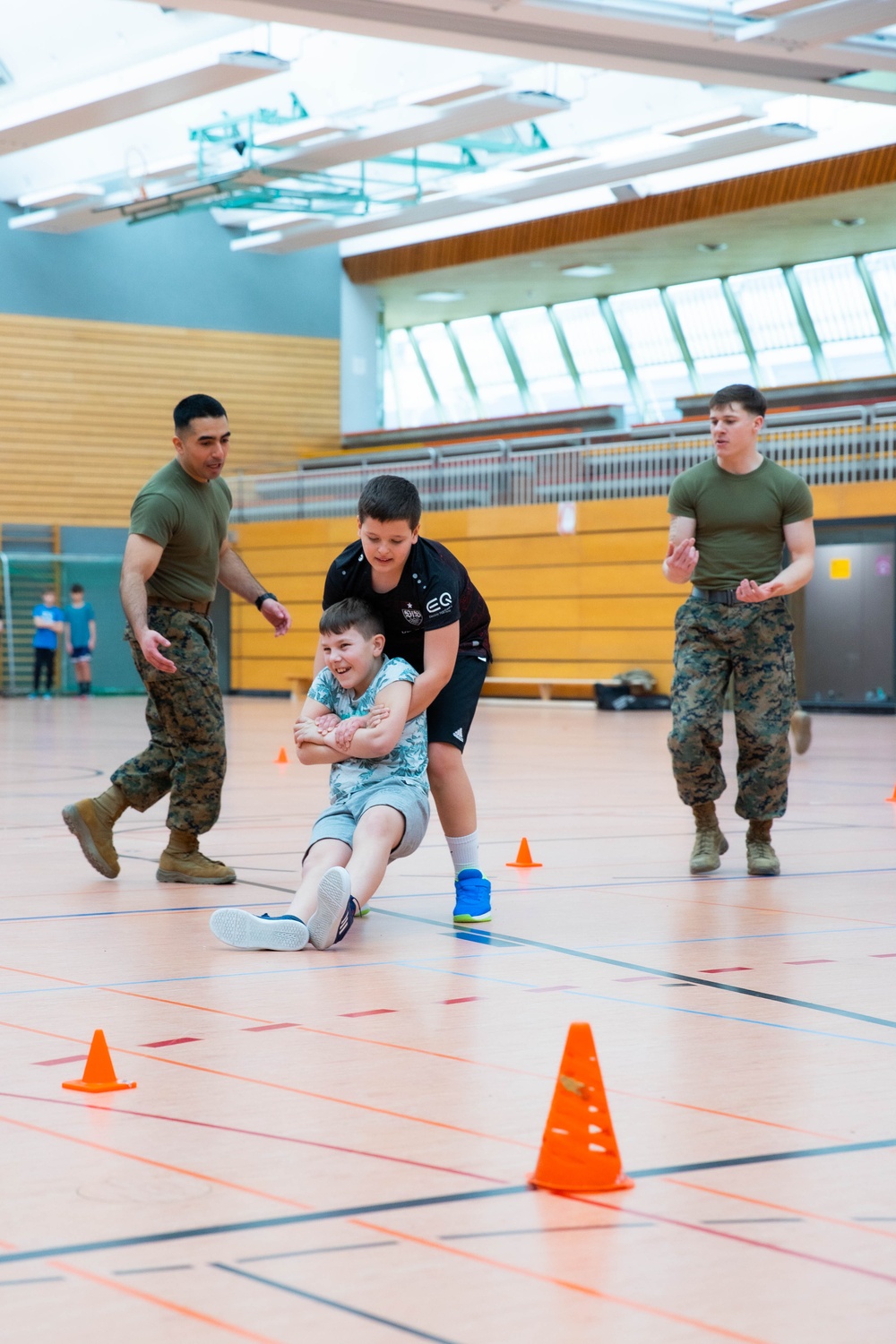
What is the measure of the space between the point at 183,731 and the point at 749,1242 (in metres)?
3.84

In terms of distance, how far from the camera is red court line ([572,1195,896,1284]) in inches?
83.0

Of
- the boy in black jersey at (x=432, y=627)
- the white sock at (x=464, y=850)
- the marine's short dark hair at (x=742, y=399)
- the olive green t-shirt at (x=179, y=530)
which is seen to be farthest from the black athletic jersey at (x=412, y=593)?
the marine's short dark hair at (x=742, y=399)

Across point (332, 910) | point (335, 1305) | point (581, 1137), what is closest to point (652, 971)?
point (332, 910)

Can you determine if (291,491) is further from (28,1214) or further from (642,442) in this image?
(28,1214)

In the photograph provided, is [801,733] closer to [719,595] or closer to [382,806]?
[719,595]

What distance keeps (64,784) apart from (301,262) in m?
20.5

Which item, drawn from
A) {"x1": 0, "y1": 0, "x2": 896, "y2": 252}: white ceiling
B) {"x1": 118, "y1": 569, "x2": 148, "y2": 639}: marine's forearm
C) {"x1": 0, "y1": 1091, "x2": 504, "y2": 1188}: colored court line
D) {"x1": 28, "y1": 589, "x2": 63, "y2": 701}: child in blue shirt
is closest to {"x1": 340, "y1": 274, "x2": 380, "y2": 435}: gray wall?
{"x1": 0, "y1": 0, "x2": 896, "y2": 252}: white ceiling

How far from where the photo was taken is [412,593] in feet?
16.1

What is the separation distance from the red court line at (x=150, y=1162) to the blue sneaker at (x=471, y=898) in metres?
2.30

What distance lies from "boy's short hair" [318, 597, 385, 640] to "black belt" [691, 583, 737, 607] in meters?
1.55

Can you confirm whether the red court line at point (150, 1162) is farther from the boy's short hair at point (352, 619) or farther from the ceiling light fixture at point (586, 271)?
the ceiling light fixture at point (586, 271)

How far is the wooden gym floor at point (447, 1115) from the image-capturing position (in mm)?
2023

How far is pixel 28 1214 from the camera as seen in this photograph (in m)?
2.31

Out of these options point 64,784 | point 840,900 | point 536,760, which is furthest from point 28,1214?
point 536,760
